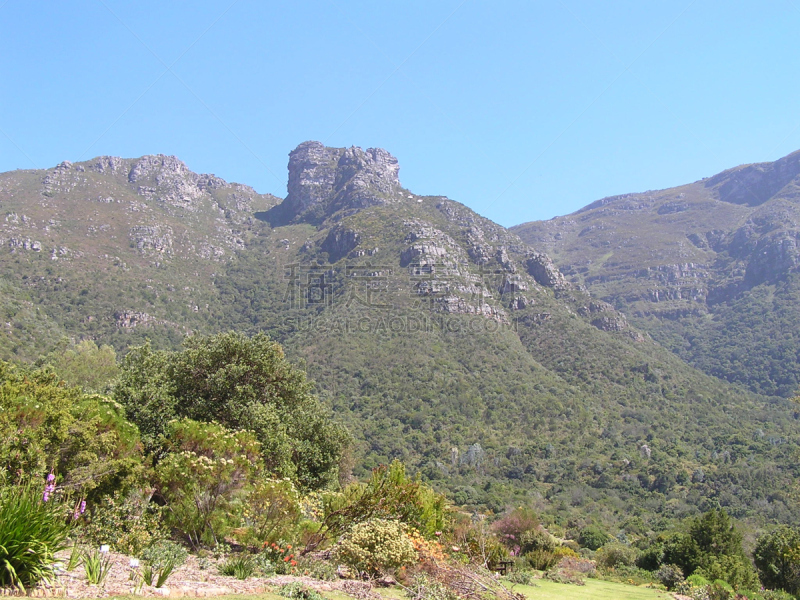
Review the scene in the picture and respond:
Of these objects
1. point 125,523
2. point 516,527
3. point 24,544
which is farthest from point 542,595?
point 516,527

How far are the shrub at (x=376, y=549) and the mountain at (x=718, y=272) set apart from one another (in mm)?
87716

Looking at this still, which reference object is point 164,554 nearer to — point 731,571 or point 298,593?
point 298,593

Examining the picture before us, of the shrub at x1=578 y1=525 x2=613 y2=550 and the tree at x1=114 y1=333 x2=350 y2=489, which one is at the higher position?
the tree at x1=114 y1=333 x2=350 y2=489

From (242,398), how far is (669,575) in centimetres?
1839

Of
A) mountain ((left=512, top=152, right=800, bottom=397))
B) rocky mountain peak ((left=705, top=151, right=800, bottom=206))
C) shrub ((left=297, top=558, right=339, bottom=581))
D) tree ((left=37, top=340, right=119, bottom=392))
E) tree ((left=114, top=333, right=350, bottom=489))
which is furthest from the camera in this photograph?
rocky mountain peak ((left=705, top=151, right=800, bottom=206))

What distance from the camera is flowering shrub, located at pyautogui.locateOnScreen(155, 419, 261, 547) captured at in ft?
38.6

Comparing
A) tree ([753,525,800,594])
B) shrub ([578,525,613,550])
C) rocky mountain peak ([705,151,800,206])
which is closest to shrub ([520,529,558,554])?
tree ([753,525,800,594])

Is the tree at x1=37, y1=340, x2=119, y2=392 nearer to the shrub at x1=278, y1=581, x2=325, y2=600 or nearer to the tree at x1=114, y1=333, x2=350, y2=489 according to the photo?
the tree at x1=114, y1=333, x2=350, y2=489

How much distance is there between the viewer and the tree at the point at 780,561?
20.4 m

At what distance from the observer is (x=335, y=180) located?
161 metres

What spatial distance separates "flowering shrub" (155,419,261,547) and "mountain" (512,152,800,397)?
8957cm

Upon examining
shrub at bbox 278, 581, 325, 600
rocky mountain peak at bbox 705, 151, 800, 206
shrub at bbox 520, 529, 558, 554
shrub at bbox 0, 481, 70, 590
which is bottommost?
shrub at bbox 520, 529, 558, 554

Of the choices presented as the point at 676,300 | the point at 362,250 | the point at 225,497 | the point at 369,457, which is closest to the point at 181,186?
the point at 362,250

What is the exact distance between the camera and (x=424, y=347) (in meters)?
70.6
